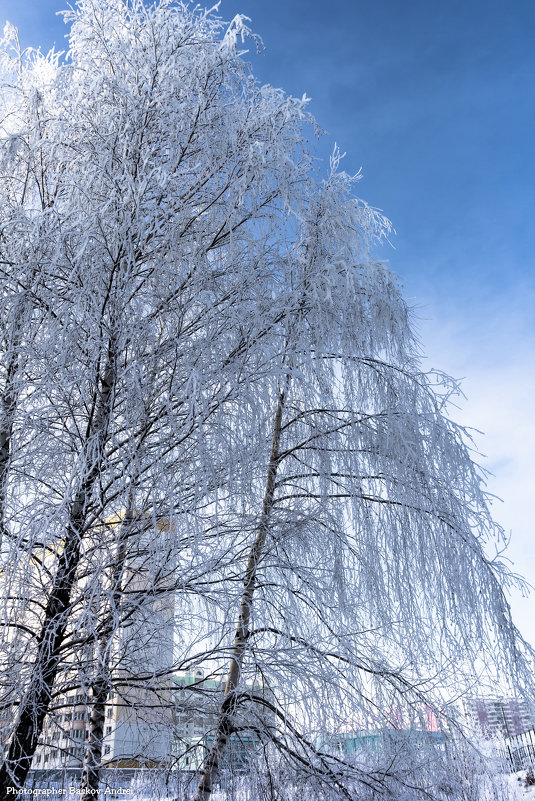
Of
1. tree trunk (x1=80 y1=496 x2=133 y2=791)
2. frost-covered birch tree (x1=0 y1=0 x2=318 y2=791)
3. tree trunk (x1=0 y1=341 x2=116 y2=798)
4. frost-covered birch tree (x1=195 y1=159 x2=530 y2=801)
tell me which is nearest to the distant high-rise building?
frost-covered birch tree (x1=195 y1=159 x2=530 y2=801)

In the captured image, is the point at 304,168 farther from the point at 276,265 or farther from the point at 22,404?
the point at 22,404

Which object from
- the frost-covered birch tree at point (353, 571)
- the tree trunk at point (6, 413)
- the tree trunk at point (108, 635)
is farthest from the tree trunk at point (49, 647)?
the frost-covered birch tree at point (353, 571)

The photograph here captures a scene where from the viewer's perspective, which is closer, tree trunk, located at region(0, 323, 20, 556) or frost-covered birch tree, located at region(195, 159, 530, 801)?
tree trunk, located at region(0, 323, 20, 556)

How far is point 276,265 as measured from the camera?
4465mm

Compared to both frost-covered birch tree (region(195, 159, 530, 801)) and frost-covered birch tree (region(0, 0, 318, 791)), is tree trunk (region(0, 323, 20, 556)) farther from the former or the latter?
frost-covered birch tree (region(195, 159, 530, 801))

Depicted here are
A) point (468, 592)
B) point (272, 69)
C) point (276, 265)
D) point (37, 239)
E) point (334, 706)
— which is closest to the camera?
point (37, 239)

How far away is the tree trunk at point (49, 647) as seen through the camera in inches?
112

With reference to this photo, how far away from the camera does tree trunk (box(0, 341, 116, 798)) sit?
9.31 feet

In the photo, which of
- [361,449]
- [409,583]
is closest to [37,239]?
[361,449]

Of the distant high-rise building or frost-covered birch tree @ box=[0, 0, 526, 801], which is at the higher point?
frost-covered birch tree @ box=[0, 0, 526, 801]

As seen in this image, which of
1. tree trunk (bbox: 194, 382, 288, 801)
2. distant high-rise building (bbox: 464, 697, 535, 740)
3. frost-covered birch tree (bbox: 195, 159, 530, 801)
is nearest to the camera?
frost-covered birch tree (bbox: 195, 159, 530, 801)

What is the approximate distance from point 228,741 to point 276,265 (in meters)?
3.47

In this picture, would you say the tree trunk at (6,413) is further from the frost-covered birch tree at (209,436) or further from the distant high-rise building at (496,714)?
the distant high-rise building at (496,714)

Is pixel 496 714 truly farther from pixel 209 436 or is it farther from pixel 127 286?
pixel 127 286
